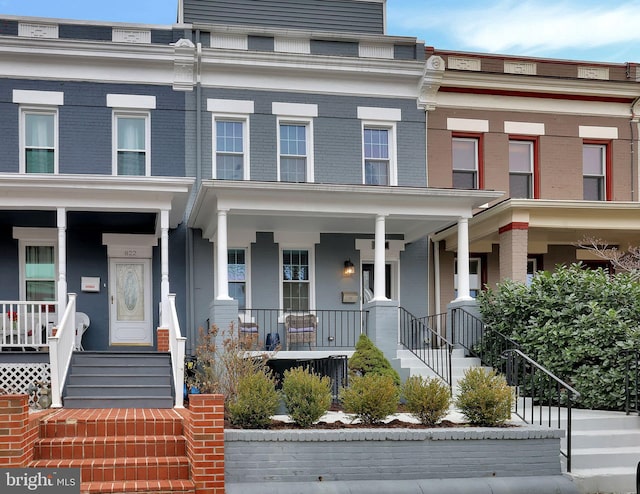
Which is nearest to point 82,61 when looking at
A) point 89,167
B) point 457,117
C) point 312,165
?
point 89,167

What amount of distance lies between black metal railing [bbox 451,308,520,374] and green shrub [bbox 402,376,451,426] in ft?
11.4

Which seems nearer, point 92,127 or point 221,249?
point 221,249

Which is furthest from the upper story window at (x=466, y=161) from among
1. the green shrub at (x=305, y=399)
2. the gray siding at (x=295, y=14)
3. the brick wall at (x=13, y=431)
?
the brick wall at (x=13, y=431)

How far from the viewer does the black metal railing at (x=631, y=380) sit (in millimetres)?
9984

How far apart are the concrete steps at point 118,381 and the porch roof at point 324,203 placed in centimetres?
291

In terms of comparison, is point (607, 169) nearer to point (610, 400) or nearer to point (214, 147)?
point (610, 400)

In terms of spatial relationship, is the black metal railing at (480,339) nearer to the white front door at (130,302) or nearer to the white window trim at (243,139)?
the white window trim at (243,139)

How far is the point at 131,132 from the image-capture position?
1473 cm

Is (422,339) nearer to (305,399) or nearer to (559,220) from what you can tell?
(559,220)

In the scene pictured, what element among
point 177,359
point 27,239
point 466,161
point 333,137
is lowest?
point 177,359

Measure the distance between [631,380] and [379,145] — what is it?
7.54 m

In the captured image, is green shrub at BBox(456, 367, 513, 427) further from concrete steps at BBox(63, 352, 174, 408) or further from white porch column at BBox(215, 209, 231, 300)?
white porch column at BBox(215, 209, 231, 300)

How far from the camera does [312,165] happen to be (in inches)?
598

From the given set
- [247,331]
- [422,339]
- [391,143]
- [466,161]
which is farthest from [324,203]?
[466,161]
